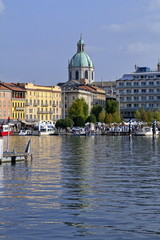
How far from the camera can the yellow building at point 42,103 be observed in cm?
18362

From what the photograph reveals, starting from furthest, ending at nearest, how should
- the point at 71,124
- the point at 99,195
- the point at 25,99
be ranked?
the point at 25,99, the point at 71,124, the point at 99,195

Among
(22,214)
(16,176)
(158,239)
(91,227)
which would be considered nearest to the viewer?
(158,239)

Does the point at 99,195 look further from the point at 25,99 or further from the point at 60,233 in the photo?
the point at 25,99

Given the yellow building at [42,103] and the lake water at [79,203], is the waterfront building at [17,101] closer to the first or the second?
the yellow building at [42,103]

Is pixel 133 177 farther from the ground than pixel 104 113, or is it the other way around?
pixel 104 113

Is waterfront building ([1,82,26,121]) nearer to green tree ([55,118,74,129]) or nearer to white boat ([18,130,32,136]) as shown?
green tree ([55,118,74,129])

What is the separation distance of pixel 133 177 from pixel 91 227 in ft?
56.4

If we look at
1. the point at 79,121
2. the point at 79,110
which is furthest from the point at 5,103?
the point at 79,110

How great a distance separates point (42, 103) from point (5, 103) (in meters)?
18.9

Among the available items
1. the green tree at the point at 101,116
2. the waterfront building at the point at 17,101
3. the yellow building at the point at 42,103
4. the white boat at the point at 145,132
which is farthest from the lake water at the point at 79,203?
the yellow building at the point at 42,103

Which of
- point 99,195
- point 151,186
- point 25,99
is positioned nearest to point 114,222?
point 99,195

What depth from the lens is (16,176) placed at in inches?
1695

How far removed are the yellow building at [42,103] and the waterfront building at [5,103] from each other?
866cm

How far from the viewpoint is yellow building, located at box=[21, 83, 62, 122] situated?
7229 inches
